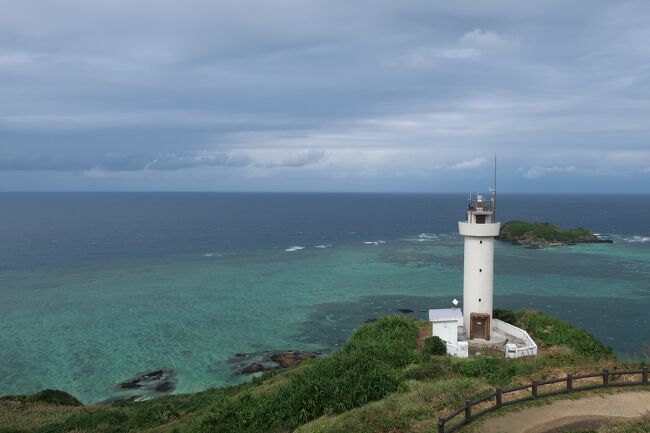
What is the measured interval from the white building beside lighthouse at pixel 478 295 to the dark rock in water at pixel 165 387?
62.7 feet

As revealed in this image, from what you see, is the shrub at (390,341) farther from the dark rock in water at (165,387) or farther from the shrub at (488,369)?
the dark rock in water at (165,387)

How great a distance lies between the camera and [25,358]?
124 feet

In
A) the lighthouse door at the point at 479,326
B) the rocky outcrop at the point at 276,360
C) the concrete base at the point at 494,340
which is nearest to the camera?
the concrete base at the point at 494,340

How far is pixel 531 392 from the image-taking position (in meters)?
15.9

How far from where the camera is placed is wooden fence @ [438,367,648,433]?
13.6 meters

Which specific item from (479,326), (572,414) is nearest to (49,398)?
(479,326)

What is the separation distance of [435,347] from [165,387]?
1947 centimetres

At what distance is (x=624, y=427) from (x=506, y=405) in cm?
319

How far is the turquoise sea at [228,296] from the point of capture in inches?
1499

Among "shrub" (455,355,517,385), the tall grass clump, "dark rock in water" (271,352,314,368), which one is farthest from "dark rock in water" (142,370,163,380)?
the tall grass clump

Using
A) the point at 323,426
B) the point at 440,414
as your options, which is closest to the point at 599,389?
the point at 440,414

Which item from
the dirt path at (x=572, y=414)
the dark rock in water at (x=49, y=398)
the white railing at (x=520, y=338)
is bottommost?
the dark rock in water at (x=49, y=398)

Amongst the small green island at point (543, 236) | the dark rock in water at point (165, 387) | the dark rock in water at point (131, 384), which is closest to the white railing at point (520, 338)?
the dark rock in water at point (165, 387)

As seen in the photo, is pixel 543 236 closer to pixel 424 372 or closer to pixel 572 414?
pixel 424 372
